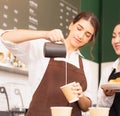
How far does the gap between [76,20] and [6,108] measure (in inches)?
32.2

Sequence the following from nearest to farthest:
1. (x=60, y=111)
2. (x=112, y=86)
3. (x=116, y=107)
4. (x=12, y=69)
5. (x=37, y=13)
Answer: (x=60, y=111) < (x=112, y=86) < (x=116, y=107) < (x=12, y=69) < (x=37, y=13)

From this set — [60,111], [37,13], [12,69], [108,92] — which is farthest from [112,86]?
[37,13]

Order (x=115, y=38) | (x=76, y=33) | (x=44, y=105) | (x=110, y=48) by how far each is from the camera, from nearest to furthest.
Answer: (x=44, y=105) → (x=76, y=33) → (x=115, y=38) → (x=110, y=48)

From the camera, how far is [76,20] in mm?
1863

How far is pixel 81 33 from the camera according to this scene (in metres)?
1.77

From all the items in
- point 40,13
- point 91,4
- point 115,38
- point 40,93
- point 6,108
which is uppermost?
point 91,4

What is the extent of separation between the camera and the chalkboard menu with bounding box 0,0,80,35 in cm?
239

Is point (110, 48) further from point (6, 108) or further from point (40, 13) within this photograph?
point (6, 108)

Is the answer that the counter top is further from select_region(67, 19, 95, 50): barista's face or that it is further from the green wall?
the green wall

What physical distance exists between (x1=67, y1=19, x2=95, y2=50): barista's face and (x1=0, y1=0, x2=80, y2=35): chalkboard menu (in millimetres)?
737

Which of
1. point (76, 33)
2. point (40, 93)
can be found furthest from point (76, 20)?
point (40, 93)

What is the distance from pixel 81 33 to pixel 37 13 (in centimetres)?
107

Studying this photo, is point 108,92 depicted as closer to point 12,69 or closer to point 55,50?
point 55,50

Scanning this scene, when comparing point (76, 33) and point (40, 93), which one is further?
point (76, 33)
